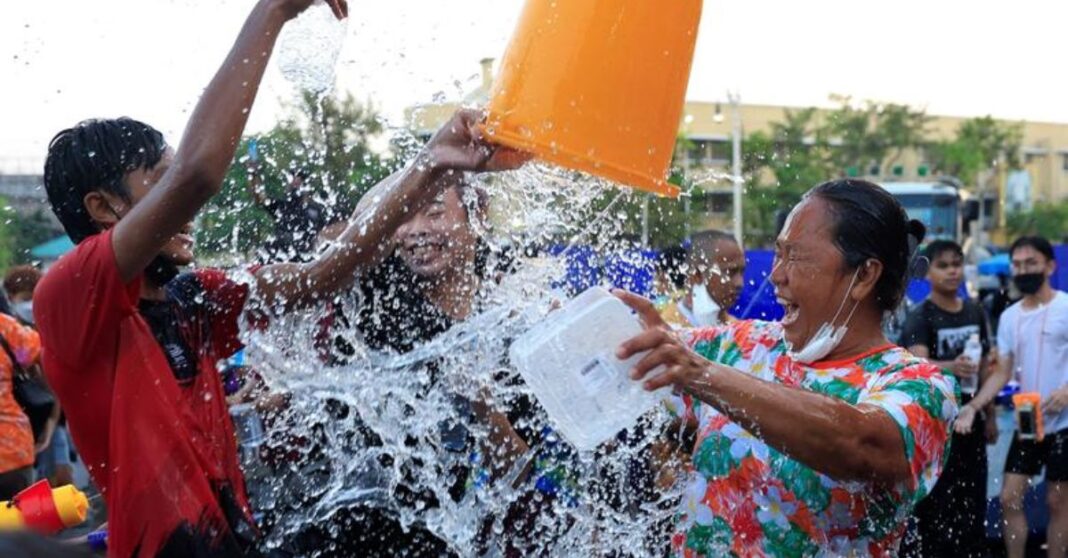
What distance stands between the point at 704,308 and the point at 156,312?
3.69 meters

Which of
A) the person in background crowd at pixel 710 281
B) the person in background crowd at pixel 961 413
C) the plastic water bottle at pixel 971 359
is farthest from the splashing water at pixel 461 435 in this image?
the plastic water bottle at pixel 971 359

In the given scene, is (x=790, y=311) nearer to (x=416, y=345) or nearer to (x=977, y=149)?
(x=416, y=345)

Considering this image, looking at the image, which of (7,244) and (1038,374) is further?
(7,244)

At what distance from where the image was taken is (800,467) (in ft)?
7.75

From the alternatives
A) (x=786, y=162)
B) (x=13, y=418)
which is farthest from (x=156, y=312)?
(x=786, y=162)

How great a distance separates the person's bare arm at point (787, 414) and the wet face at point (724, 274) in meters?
3.57

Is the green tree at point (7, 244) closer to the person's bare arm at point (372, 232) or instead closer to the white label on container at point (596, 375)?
the person's bare arm at point (372, 232)

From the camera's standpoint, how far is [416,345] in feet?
10.3

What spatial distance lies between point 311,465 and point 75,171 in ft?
3.60

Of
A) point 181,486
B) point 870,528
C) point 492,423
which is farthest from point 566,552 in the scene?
point 181,486

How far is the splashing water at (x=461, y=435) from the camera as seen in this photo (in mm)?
2957

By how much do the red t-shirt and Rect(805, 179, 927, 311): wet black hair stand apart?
52.9 inches

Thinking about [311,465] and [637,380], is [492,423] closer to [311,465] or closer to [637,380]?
[311,465]

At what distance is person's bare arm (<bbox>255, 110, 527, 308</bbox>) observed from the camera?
250 centimetres
